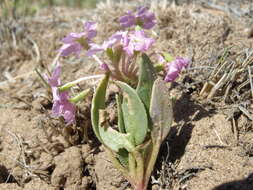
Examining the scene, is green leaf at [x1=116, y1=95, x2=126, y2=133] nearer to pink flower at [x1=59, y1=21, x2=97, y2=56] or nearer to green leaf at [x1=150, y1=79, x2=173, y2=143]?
green leaf at [x1=150, y1=79, x2=173, y2=143]

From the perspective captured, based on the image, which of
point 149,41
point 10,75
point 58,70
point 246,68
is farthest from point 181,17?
point 10,75

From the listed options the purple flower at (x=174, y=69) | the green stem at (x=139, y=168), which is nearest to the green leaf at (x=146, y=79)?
the purple flower at (x=174, y=69)

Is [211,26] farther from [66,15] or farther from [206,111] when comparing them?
[66,15]

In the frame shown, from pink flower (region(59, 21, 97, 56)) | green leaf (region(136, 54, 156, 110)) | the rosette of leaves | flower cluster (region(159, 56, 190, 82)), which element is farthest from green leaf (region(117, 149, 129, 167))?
pink flower (region(59, 21, 97, 56))

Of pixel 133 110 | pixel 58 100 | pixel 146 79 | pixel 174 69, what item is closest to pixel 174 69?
pixel 174 69

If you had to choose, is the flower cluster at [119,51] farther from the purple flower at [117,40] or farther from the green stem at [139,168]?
the green stem at [139,168]

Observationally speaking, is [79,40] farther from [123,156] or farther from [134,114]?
[123,156]
